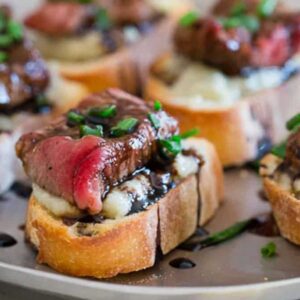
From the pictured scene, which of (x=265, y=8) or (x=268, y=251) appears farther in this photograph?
(x=265, y=8)

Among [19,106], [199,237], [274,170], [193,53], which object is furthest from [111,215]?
[193,53]

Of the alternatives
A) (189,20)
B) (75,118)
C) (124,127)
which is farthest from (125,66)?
(124,127)

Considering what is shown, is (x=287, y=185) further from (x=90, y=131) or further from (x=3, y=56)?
A: (x=3, y=56)

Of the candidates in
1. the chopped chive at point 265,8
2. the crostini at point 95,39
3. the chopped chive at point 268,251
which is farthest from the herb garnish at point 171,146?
the crostini at point 95,39

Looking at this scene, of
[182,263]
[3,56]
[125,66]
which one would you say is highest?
[3,56]

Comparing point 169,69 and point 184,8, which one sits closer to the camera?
point 169,69

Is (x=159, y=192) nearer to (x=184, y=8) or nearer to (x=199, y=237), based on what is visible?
(x=199, y=237)

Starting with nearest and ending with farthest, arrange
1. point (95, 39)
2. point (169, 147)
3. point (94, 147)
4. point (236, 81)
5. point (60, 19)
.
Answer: point (94, 147)
point (169, 147)
point (236, 81)
point (60, 19)
point (95, 39)
